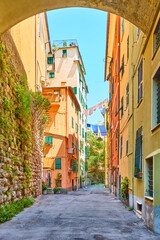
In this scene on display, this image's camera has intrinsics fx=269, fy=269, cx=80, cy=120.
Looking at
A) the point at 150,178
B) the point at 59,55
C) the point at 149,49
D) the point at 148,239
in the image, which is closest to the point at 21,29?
the point at 149,49

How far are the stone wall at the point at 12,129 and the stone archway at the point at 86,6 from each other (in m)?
1.28

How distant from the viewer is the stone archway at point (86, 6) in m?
6.70

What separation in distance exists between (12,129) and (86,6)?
4.68m

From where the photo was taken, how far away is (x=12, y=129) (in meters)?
9.34

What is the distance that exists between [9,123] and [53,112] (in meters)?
18.8

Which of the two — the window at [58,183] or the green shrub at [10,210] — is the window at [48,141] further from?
the green shrub at [10,210]

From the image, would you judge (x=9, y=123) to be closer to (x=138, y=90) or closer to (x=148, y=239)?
(x=138, y=90)

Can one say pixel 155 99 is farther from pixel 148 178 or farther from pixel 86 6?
pixel 86 6

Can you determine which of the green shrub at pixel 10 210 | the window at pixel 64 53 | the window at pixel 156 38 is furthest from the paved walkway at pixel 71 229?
the window at pixel 64 53

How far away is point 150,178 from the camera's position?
7211mm

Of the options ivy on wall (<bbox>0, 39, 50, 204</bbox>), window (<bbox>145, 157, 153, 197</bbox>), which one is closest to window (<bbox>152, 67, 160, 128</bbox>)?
window (<bbox>145, 157, 153, 197</bbox>)

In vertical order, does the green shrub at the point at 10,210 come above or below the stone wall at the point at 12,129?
below

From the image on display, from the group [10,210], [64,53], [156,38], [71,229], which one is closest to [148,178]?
[71,229]

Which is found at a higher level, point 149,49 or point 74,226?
point 149,49
